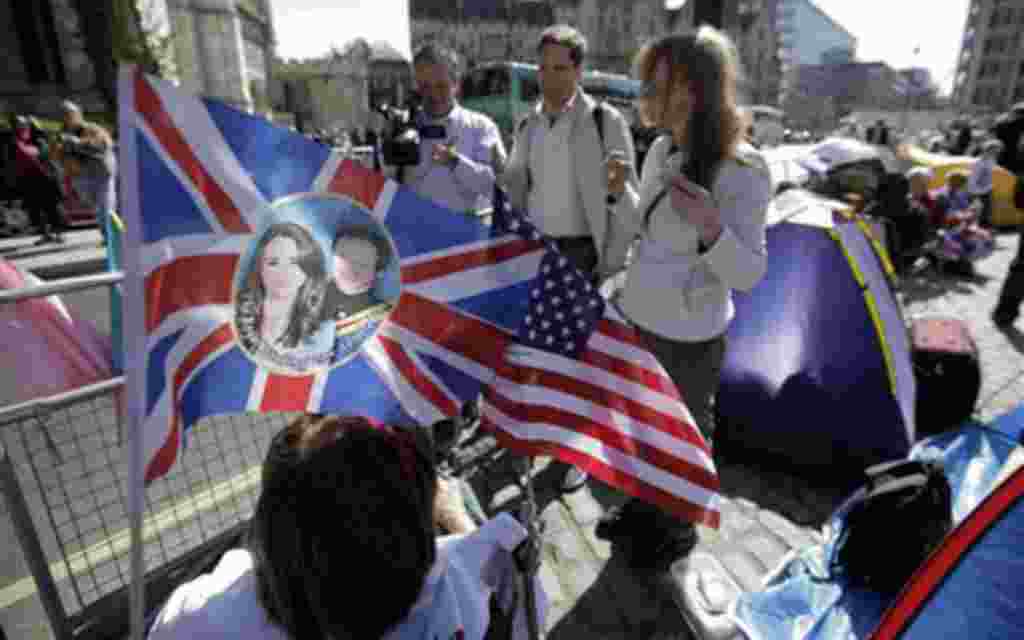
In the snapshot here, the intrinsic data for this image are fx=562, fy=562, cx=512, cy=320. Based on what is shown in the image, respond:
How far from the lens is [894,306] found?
10.4 feet

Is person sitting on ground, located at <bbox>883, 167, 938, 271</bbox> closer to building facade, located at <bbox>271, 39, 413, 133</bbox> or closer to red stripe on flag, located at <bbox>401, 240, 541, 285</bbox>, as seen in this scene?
red stripe on flag, located at <bbox>401, 240, 541, 285</bbox>

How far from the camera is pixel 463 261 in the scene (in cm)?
161

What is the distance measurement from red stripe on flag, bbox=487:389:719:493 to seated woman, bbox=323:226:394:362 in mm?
471

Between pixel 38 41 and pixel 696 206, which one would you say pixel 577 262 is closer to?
pixel 696 206

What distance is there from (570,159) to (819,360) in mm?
1789

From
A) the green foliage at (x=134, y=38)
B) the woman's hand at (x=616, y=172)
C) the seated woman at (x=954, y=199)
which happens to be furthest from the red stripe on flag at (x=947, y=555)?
the green foliage at (x=134, y=38)

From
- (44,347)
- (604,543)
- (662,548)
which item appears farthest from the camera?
(604,543)

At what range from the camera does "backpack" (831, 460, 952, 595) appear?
2.19 metres

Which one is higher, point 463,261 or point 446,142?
point 446,142

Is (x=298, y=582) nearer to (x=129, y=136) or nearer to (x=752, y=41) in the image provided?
(x=129, y=136)

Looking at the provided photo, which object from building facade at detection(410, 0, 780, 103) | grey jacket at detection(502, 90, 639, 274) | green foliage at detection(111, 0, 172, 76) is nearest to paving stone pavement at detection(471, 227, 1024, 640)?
grey jacket at detection(502, 90, 639, 274)

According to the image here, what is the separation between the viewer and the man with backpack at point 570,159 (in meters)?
3.00

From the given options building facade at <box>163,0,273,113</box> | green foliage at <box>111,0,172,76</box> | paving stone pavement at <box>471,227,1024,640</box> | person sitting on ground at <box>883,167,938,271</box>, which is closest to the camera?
paving stone pavement at <box>471,227,1024,640</box>

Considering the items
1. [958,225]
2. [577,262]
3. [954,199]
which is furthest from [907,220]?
[577,262]
